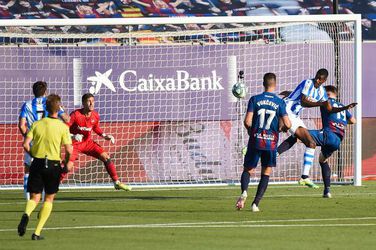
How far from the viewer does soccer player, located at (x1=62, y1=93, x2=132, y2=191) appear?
22.1 m

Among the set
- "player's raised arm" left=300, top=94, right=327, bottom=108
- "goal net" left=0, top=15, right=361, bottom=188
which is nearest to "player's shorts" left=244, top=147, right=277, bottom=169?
"player's raised arm" left=300, top=94, right=327, bottom=108

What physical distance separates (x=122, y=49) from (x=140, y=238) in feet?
47.6

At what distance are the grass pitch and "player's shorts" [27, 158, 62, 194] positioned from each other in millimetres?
642

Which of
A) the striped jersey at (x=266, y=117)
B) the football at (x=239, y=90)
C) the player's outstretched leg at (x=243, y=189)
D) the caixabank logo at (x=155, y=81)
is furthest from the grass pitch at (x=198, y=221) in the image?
the caixabank logo at (x=155, y=81)

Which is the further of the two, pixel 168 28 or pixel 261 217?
pixel 168 28

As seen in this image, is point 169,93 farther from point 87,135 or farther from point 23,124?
point 23,124

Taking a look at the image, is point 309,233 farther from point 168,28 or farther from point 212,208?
point 168,28

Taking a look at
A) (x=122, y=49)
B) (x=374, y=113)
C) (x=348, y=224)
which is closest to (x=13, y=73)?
(x=122, y=49)

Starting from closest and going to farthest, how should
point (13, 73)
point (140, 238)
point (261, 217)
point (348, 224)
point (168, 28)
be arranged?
point (140, 238), point (348, 224), point (261, 217), point (13, 73), point (168, 28)

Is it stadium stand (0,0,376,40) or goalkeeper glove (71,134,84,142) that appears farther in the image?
stadium stand (0,0,376,40)

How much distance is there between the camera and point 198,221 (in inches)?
633

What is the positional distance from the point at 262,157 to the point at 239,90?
27.4 ft

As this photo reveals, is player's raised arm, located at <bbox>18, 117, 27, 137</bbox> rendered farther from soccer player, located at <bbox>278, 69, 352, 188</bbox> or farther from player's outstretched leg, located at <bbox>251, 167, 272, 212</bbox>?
soccer player, located at <bbox>278, 69, 352, 188</bbox>

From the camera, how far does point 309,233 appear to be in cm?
1419
